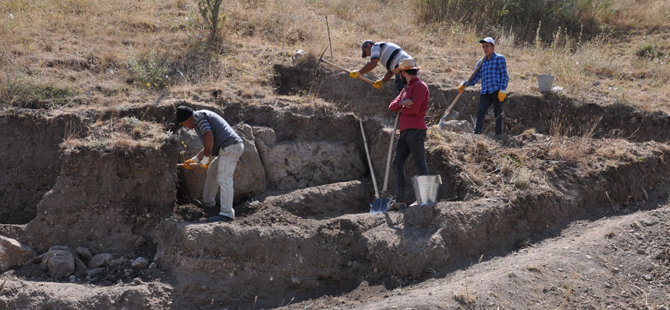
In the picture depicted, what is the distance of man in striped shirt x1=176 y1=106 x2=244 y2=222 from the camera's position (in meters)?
5.99

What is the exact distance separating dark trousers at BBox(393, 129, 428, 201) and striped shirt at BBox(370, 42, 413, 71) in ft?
5.01

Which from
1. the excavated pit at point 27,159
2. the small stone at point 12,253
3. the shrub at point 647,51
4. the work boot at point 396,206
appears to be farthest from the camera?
the shrub at point 647,51

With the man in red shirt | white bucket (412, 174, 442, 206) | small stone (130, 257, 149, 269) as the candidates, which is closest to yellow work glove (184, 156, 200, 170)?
small stone (130, 257, 149, 269)

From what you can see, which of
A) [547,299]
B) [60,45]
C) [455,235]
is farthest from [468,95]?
[60,45]

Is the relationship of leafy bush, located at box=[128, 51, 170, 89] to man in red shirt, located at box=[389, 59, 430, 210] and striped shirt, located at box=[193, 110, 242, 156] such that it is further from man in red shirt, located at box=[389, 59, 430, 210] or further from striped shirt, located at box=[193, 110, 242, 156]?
man in red shirt, located at box=[389, 59, 430, 210]

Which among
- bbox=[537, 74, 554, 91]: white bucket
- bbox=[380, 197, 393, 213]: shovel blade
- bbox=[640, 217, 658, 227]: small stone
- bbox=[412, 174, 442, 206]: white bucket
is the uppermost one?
bbox=[537, 74, 554, 91]: white bucket

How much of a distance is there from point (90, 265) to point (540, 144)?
225 inches

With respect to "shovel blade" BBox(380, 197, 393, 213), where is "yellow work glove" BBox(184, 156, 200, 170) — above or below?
above

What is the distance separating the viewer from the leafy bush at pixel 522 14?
12.5m

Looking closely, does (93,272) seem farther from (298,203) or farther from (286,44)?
(286,44)

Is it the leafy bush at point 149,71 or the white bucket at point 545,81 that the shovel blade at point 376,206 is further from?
the white bucket at point 545,81

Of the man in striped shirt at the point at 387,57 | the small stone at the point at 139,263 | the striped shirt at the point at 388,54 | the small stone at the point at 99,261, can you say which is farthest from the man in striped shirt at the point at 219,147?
the striped shirt at the point at 388,54

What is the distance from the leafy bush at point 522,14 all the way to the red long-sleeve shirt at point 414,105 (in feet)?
22.0

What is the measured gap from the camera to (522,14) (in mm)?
12953
